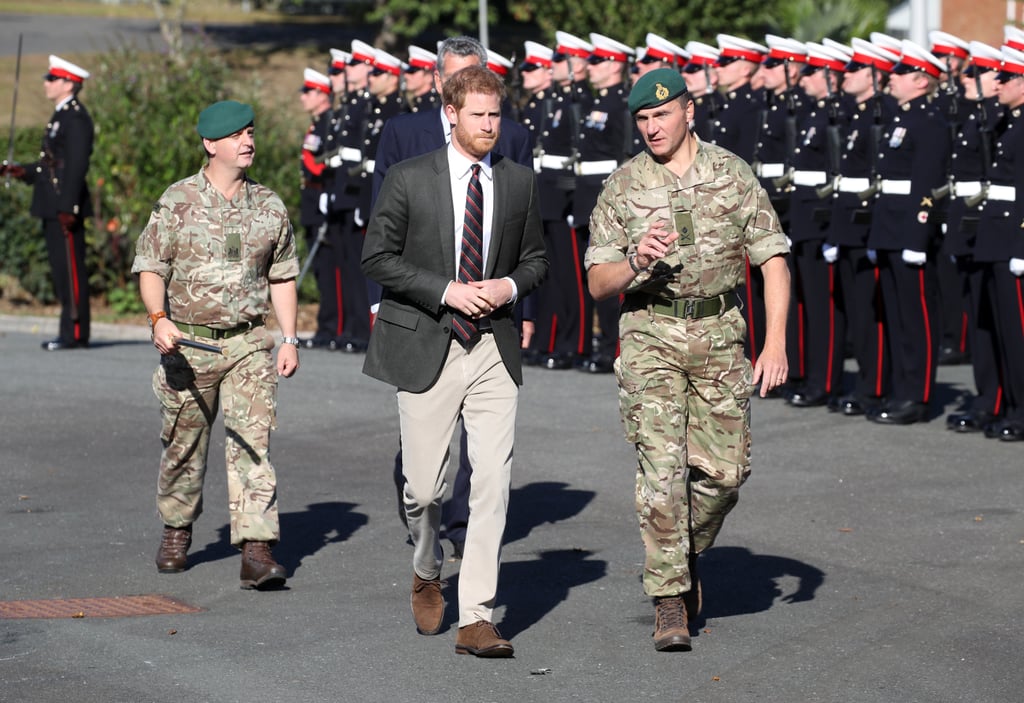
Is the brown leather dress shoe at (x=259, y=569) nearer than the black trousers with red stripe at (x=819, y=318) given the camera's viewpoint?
Yes

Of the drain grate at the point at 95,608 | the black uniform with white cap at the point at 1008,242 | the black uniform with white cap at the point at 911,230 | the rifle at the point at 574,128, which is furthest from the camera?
the rifle at the point at 574,128

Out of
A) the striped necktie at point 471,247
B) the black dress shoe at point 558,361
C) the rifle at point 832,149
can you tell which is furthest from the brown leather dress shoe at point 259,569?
the black dress shoe at point 558,361

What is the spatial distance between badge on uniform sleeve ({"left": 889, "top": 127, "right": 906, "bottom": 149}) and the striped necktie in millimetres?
5703

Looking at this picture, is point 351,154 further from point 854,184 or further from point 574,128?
point 854,184

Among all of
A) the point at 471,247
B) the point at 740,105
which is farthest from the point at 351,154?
the point at 471,247

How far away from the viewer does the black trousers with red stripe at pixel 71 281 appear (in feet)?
52.0

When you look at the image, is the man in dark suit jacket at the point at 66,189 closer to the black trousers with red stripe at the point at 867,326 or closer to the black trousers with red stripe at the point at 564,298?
the black trousers with red stripe at the point at 564,298

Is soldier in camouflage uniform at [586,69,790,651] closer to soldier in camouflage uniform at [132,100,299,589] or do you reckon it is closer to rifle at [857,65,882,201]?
soldier in camouflage uniform at [132,100,299,589]

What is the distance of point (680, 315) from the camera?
679 cm

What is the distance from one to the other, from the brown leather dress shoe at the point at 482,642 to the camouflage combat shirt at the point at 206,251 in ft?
6.33

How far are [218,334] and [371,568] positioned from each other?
1.25 metres

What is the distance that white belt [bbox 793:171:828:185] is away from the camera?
501 inches

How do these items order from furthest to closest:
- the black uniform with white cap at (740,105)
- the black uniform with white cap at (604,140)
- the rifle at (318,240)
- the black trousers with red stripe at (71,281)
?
the rifle at (318,240), the black trousers with red stripe at (71,281), the black uniform with white cap at (604,140), the black uniform with white cap at (740,105)

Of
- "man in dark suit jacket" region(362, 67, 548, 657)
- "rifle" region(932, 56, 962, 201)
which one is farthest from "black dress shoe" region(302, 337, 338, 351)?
"man in dark suit jacket" region(362, 67, 548, 657)
